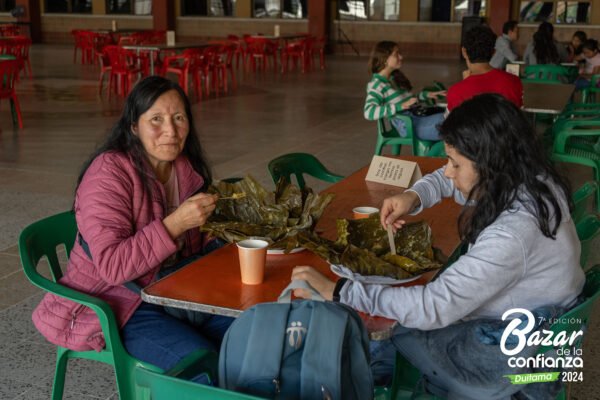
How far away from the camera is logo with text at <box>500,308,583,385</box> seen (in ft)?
5.68

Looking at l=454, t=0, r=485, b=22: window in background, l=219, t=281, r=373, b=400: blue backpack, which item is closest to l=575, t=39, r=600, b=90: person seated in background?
l=219, t=281, r=373, b=400: blue backpack

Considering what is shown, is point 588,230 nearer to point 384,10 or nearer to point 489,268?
point 489,268

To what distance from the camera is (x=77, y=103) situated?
33.5ft

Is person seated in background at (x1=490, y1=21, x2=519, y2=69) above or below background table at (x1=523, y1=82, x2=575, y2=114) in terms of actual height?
above

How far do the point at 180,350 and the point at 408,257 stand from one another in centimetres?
67

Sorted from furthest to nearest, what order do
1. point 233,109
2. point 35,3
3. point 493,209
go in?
point 35,3
point 233,109
point 493,209

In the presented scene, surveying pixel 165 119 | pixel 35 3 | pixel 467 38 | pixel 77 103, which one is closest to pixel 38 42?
pixel 35 3

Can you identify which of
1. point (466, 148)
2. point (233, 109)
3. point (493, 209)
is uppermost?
point (466, 148)

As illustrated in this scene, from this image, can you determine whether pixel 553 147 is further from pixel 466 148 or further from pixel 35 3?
pixel 35 3

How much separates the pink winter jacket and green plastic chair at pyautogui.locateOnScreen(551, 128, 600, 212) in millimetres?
3297

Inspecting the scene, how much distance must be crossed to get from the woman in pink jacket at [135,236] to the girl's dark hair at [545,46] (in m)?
7.43

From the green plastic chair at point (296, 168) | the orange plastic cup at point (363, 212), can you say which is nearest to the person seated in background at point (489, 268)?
the orange plastic cup at point (363, 212)

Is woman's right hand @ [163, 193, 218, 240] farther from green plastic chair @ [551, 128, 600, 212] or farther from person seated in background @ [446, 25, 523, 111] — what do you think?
green plastic chair @ [551, 128, 600, 212]

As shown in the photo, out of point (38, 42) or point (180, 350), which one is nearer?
point (180, 350)
